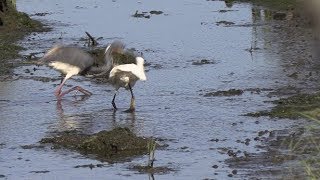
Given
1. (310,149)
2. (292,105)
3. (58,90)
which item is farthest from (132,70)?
(310,149)

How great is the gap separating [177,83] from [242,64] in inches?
85.1

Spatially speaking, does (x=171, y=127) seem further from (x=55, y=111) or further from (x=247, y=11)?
(x=247, y=11)

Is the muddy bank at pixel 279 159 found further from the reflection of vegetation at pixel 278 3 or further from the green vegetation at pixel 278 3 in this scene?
the reflection of vegetation at pixel 278 3

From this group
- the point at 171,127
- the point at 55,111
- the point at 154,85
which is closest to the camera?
the point at 171,127

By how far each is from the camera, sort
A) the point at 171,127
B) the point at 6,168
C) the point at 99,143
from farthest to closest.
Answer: the point at 171,127, the point at 99,143, the point at 6,168

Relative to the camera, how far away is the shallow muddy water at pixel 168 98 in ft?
33.6

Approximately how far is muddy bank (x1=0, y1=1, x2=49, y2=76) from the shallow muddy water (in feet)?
1.22

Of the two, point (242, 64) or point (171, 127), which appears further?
point (242, 64)

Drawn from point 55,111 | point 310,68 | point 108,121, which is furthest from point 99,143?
point 310,68

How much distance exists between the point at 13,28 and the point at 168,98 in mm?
9057

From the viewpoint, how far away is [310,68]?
1633 cm

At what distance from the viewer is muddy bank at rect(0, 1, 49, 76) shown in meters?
19.4

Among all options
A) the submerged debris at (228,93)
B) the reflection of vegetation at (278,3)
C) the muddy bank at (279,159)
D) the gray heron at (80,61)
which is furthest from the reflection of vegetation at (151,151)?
the reflection of vegetation at (278,3)

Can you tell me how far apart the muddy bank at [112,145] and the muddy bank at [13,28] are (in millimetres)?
8190
